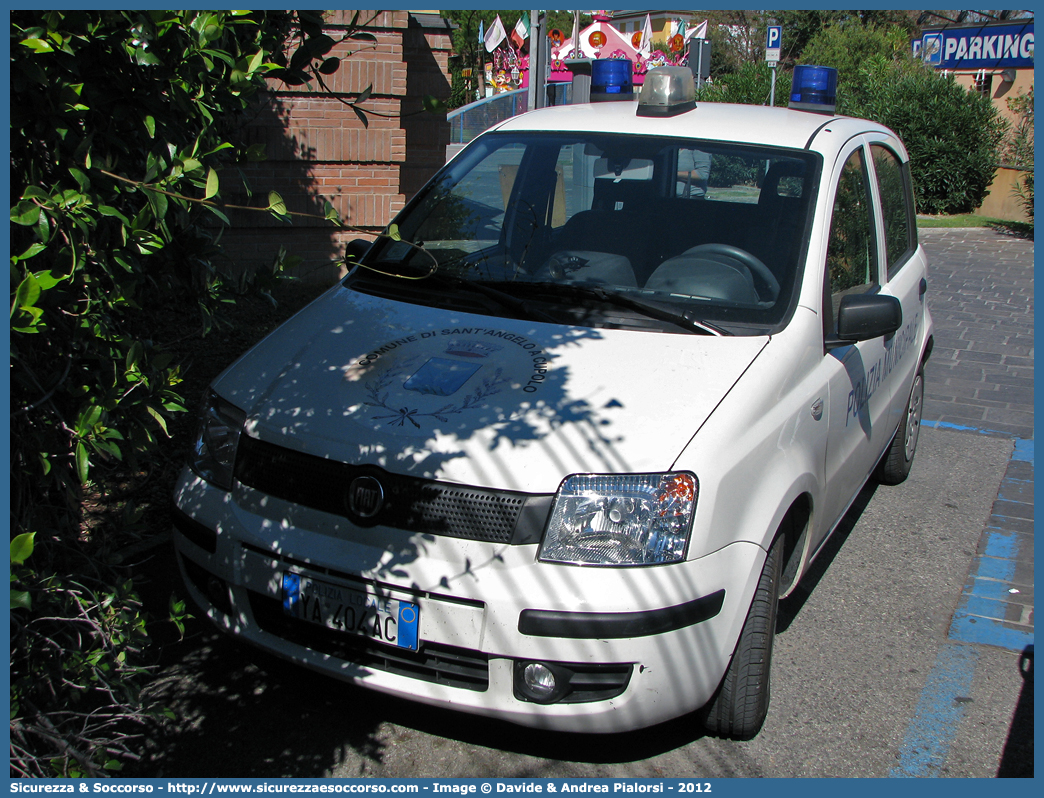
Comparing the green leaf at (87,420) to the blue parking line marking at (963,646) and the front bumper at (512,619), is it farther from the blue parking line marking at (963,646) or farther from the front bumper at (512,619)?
the blue parking line marking at (963,646)

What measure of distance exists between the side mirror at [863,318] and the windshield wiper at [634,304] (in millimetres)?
499

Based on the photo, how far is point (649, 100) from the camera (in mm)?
4121

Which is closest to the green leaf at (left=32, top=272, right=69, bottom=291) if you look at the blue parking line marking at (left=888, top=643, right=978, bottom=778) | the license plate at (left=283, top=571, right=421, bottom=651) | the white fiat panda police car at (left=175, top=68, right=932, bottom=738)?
the white fiat panda police car at (left=175, top=68, right=932, bottom=738)

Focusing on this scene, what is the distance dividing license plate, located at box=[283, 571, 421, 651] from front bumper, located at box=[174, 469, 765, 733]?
0.09 ft

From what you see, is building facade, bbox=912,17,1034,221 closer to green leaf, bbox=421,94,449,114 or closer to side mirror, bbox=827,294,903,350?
side mirror, bbox=827,294,903,350

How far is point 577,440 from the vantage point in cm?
269

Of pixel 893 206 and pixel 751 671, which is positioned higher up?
pixel 893 206

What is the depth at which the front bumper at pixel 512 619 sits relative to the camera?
253 cm

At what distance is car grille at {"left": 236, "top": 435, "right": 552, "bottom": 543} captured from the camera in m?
2.57

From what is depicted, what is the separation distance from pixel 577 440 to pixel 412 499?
19.5 inches

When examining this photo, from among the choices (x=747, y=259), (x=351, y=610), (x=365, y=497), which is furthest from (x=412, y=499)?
(x=747, y=259)

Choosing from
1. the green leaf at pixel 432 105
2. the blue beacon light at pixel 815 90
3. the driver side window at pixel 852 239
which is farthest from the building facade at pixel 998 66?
the green leaf at pixel 432 105

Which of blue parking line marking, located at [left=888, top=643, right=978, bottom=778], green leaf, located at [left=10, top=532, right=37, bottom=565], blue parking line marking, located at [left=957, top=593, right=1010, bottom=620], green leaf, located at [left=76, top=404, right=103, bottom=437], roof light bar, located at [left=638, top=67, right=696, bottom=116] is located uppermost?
roof light bar, located at [left=638, top=67, right=696, bottom=116]

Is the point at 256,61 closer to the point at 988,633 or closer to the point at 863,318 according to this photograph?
the point at 863,318
